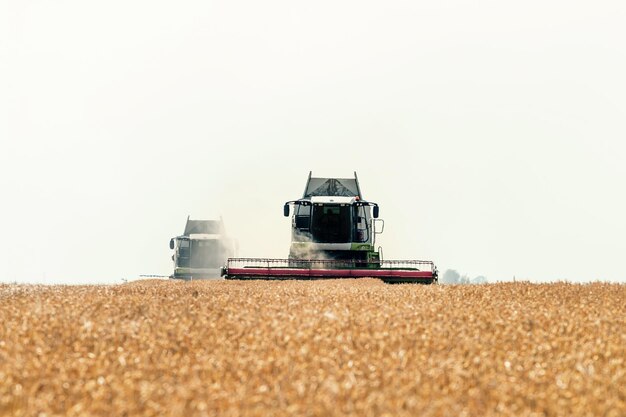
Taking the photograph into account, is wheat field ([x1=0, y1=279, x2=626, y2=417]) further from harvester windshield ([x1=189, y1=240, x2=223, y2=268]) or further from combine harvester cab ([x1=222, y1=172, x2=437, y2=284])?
harvester windshield ([x1=189, y1=240, x2=223, y2=268])

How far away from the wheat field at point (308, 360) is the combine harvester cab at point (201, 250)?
99.5ft

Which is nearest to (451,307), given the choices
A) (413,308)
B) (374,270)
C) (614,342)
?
(413,308)

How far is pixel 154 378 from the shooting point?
19.5 feet

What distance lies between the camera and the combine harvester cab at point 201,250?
4150cm

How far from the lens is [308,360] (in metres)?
6.52

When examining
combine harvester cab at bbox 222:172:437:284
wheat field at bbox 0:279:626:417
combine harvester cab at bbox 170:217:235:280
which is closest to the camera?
wheat field at bbox 0:279:626:417

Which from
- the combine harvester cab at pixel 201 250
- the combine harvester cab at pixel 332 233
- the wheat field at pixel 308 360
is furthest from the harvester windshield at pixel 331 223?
the combine harvester cab at pixel 201 250

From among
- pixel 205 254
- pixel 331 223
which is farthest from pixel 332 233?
pixel 205 254

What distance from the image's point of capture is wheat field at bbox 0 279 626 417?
4891 mm

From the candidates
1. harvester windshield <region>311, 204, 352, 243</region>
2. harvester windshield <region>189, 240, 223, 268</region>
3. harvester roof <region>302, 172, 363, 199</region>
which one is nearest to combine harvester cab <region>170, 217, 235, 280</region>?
harvester windshield <region>189, 240, 223, 268</region>

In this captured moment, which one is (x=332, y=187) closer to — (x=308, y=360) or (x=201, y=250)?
(x=201, y=250)

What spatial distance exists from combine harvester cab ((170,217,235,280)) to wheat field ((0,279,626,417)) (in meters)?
30.3

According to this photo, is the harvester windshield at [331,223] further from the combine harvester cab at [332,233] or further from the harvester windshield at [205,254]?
the harvester windshield at [205,254]

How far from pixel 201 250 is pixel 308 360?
35.9 meters
